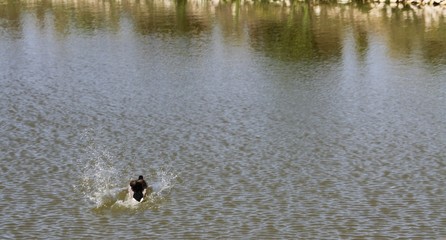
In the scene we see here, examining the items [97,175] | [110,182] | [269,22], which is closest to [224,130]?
[97,175]

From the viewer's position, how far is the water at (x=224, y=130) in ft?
116

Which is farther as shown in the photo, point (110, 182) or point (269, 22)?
point (269, 22)

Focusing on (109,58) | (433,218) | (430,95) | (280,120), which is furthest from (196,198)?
(109,58)

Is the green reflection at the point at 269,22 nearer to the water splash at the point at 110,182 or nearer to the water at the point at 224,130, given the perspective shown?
the water at the point at 224,130

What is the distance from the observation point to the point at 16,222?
34.7 m

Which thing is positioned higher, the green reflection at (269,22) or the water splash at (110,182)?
the green reflection at (269,22)

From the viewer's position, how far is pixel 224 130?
4991 cm

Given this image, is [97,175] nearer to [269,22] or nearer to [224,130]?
[224,130]

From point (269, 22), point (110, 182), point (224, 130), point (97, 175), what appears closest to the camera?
point (110, 182)

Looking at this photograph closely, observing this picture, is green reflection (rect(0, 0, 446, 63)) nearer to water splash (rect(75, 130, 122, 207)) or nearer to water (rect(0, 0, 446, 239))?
water (rect(0, 0, 446, 239))

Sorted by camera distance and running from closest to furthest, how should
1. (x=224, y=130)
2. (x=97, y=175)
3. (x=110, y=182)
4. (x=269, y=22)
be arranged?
(x=110, y=182) → (x=97, y=175) → (x=224, y=130) → (x=269, y=22)

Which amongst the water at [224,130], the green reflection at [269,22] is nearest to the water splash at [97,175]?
the water at [224,130]

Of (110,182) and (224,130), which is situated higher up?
(224,130)

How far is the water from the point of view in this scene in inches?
1393
